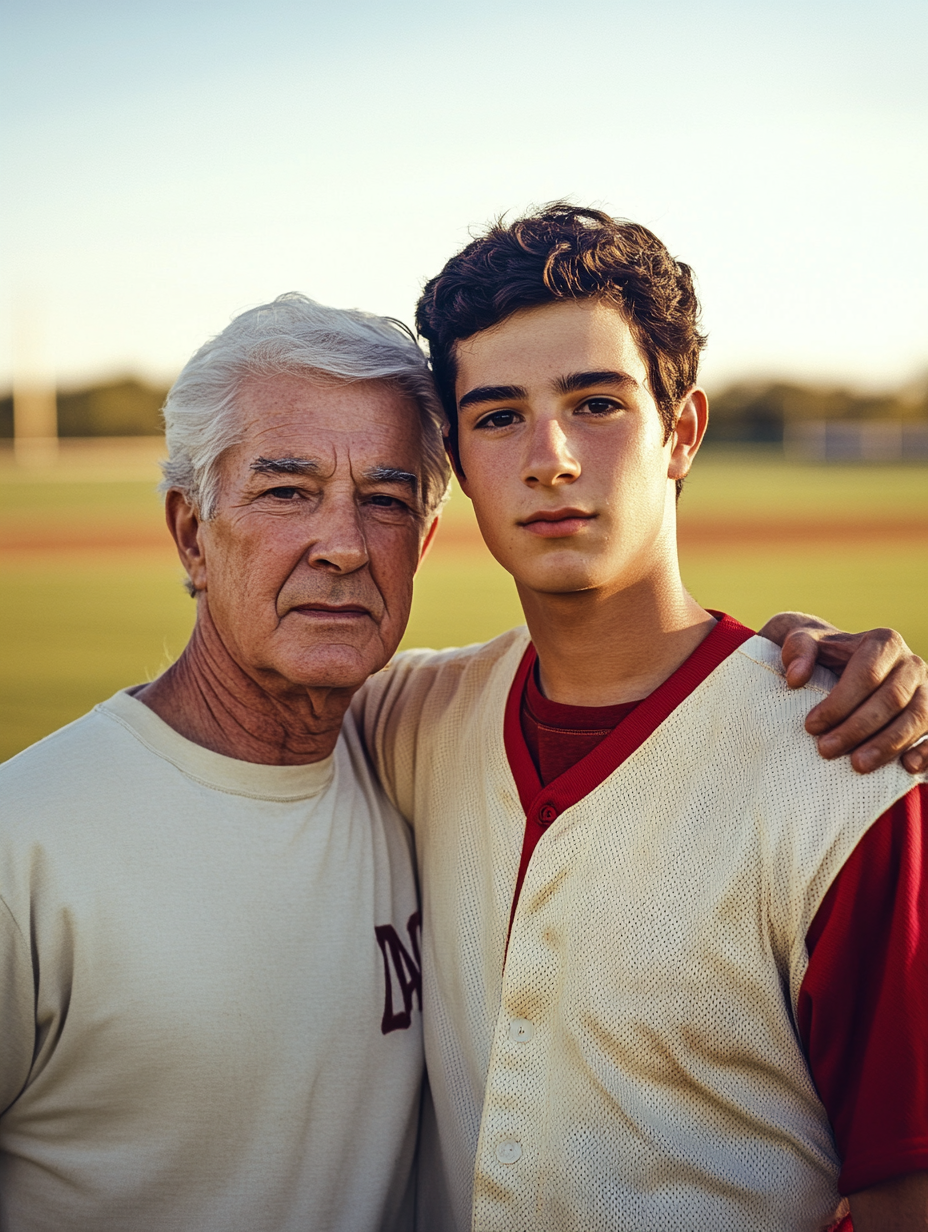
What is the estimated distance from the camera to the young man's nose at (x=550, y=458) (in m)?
2.14

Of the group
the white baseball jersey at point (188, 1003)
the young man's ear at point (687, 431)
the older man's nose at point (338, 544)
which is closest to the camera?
the white baseball jersey at point (188, 1003)

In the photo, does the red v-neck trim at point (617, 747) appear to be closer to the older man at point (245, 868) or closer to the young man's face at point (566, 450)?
the young man's face at point (566, 450)

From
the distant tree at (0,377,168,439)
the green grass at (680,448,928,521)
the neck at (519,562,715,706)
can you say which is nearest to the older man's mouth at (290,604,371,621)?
the neck at (519,562,715,706)

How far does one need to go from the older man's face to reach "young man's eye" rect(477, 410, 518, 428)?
0.83ft

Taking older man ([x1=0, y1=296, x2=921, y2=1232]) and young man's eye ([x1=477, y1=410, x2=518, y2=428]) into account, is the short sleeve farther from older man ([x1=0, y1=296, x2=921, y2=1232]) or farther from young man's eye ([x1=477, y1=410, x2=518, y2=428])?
young man's eye ([x1=477, y1=410, x2=518, y2=428])

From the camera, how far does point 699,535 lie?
2441 cm

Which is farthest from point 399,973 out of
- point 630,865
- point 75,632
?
point 75,632

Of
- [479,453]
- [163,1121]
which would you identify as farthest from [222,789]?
[479,453]

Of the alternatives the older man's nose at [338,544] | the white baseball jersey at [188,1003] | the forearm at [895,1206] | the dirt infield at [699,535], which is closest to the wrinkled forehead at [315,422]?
the older man's nose at [338,544]

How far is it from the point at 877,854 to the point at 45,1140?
5.32 ft

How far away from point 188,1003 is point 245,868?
0.28 meters

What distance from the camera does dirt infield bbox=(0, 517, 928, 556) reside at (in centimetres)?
2250

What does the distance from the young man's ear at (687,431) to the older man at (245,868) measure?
0.56 meters

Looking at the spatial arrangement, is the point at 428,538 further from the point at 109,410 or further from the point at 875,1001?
the point at 109,410
